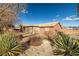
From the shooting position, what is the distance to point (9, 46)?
1.50 meters

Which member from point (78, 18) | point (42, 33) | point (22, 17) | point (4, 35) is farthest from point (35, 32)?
point (78, 18)

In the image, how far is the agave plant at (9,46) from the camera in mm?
1501

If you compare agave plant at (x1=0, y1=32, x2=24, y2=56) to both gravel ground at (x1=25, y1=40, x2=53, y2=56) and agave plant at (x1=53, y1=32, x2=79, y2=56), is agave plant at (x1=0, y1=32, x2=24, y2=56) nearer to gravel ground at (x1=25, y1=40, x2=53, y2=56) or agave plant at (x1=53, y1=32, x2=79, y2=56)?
gravel ground at (x1=25, y1=40, x2=53, y2=56)

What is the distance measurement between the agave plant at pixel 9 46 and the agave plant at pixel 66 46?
1.10ft

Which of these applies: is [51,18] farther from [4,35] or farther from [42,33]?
[4,35]

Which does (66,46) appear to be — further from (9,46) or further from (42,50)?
(9,46)

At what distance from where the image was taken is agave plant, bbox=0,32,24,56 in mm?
1501

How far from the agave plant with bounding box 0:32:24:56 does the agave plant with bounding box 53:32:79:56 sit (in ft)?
1.10

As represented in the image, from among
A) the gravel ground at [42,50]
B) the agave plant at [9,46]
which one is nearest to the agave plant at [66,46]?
the gravel ground at [42,50]

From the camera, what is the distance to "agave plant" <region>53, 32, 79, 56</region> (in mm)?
1502

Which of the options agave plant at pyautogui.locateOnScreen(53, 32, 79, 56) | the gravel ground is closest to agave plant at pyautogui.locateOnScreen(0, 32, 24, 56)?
the gravel ground

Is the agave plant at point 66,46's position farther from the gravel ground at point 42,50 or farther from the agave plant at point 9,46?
the agave plant at point 9,46

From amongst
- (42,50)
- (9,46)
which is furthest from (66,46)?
(9,46)

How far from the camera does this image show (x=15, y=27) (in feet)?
5.09
